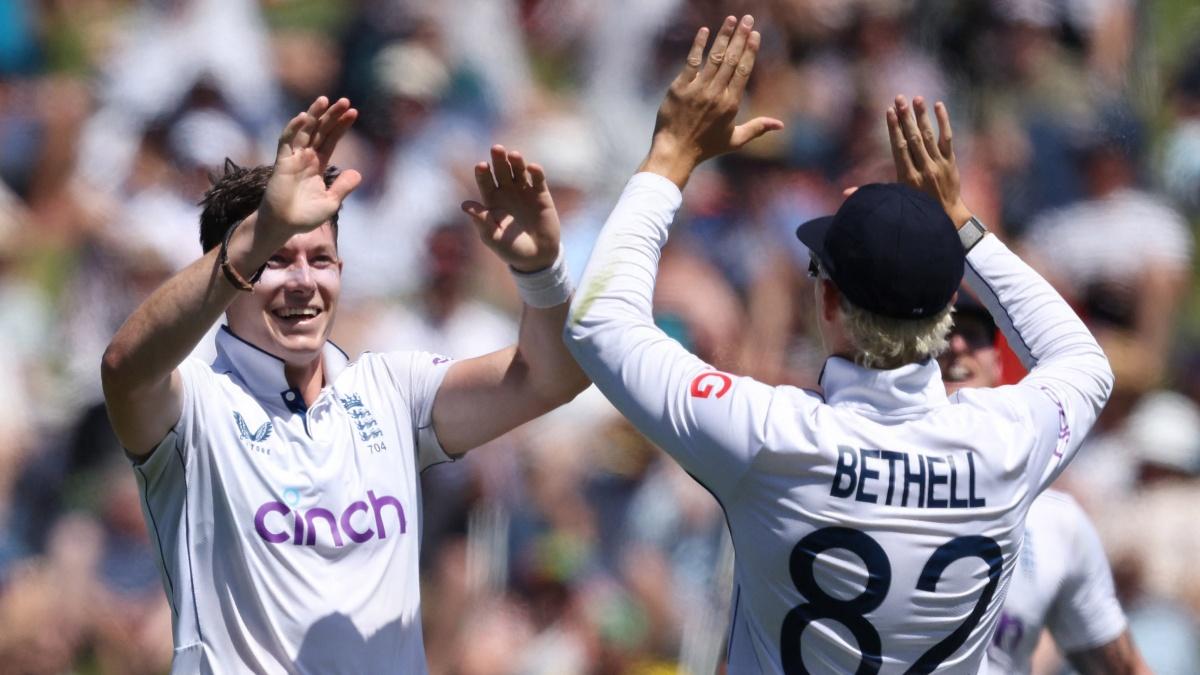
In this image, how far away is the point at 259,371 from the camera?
3.25m

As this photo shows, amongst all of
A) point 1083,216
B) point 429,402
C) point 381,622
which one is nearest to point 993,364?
point 429,402

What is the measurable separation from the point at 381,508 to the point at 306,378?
0.36 m

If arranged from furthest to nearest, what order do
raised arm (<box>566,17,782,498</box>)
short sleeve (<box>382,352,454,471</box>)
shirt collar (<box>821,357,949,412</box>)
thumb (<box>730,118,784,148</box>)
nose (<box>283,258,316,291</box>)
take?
short sleeve (<box>382,352,454,471</box>)
nose (<box>283,258,316,291</box>)
thumb (<box>730,118,784,148</box>)
shirt collar (<box>821,357,949,412</box>)
raised arm (<box>566,17,782,498</box>)

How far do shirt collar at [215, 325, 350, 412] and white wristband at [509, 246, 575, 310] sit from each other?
0.55 m

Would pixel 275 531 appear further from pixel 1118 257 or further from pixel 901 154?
pixel 1118 257

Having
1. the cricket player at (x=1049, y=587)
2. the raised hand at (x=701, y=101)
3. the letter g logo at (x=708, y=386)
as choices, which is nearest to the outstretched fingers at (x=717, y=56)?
the raised hand at (x=701, y=101)

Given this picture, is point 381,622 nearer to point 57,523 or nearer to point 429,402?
point 429,402

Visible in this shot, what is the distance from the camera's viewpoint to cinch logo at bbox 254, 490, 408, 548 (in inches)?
121

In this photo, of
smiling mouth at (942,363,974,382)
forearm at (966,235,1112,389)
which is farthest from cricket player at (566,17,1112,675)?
smiling mouth at (942,363,974,382)

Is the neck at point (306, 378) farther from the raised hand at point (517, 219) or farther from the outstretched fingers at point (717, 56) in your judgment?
the outstretched fingers at point (717, 56)

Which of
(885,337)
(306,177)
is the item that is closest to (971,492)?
(885,337)

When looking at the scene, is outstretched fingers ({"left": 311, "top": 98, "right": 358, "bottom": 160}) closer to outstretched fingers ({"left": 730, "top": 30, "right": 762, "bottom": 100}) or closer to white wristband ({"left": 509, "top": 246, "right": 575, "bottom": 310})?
white wristband ({"left": 509, "top": 246, "right": 575, "bottom": 310})

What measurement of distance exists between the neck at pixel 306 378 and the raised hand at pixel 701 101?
982 millimetres

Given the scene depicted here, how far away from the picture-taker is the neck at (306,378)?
3326 mm
